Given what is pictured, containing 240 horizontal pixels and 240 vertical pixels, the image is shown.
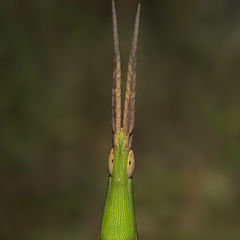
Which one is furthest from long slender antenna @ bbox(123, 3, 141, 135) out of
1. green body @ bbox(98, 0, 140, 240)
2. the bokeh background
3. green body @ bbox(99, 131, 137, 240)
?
the bokeh background

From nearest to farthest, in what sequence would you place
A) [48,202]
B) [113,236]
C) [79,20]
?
[113,236] → [48,202] → [79,20]

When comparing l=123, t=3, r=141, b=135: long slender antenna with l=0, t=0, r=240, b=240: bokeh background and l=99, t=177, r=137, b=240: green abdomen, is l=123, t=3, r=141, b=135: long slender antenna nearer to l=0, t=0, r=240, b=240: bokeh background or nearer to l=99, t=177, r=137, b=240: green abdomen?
l=99, t=177, r=137, b=240: green abdomen

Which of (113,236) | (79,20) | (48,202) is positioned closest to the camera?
(113,236)

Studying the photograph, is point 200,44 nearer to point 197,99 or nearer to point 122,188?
point 197,99

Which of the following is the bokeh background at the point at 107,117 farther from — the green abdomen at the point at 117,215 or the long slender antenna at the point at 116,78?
the long slender antenna at the point at 116,78

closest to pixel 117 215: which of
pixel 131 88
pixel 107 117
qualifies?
pixel 131 88

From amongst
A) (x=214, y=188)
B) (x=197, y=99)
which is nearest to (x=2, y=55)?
(x=197, y=99)
